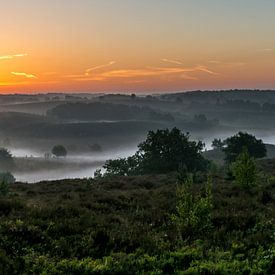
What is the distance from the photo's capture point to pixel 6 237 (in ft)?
36.9

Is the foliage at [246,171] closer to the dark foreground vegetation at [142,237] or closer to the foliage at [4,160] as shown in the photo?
the dark foreground vegetation at [142,237]

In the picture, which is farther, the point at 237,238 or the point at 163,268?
the point at 237,238

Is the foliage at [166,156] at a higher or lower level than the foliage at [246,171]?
lower

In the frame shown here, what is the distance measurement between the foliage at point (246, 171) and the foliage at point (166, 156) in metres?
37.4

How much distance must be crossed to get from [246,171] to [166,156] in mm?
40718

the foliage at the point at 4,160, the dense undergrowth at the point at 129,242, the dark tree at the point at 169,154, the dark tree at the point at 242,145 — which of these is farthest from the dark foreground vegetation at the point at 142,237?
the foliage at the point at 4,160

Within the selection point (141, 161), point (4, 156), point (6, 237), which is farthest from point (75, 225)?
point (4, 156)

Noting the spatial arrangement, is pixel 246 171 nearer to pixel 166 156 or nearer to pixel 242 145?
pixel 166 156

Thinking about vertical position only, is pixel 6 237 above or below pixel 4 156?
above

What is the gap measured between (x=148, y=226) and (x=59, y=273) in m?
4.76

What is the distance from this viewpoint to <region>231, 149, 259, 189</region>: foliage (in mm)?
21906

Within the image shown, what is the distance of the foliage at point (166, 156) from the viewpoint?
61.4 m

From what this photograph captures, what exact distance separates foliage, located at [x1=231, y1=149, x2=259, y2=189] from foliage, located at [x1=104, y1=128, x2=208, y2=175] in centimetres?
3739

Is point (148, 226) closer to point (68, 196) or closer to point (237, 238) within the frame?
point (237, 238)
